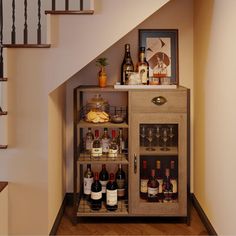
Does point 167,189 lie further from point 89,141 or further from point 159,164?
point 89,141

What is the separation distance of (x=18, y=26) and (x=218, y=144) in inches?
81.6

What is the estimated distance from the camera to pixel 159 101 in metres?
2.96

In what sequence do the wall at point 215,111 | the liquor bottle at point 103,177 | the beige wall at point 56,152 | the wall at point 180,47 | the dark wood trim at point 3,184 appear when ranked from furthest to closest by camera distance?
the wall at point 180,47 → the liquor bottle at point 103,177 → the beige wall at point 56,152 → the dark wood trim at point 3,184 → the wall at point 215,111

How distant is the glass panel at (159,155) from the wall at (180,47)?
64 centimetres

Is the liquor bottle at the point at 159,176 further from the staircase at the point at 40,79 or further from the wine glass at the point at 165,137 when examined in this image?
the staircase at the point at 40,79

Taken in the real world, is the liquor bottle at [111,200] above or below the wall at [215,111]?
below

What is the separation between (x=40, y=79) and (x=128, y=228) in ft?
4.73

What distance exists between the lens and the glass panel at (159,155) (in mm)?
3068

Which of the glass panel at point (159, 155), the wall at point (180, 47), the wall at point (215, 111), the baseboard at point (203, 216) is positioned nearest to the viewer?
the wall at point (215, 111)

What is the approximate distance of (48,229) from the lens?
2.66 meters

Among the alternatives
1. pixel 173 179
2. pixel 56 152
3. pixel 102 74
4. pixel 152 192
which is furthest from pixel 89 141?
pixel 173 179

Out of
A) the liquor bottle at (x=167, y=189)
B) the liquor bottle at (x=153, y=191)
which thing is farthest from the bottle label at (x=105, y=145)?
the liquor bottle at (x=167, y=189)

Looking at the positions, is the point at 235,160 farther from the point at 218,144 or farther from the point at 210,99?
the point at 210,99

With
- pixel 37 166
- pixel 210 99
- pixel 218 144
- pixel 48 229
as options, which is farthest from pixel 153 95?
pixel 48 229
